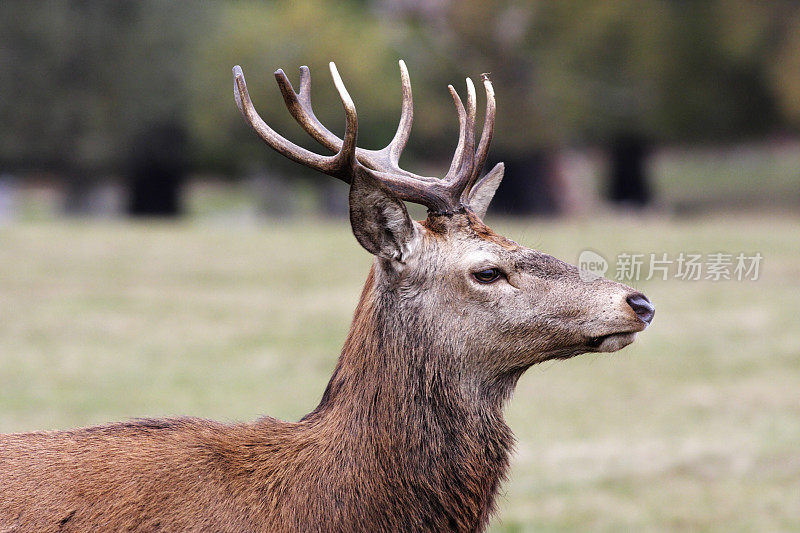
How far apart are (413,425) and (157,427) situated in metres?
0.97

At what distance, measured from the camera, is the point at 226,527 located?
156 inches

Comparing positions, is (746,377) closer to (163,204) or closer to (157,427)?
(157,427)

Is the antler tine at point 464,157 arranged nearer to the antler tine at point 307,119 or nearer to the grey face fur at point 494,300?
the grey face fur at point 494,300

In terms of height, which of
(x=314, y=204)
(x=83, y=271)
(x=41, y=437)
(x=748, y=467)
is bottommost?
(x=41, y=437)

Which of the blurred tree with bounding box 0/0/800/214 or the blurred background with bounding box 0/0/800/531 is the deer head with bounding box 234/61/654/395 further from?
the blurred tree with bounding box 0/0/800/214

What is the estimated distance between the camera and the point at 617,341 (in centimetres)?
419

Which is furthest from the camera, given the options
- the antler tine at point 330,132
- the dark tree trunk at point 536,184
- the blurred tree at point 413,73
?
the dark tree trunk at point 536,184

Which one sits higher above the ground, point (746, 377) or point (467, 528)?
point (746, 377)

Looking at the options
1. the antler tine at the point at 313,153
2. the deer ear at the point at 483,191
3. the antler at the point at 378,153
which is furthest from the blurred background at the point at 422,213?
the antler tine at the point at 313,153

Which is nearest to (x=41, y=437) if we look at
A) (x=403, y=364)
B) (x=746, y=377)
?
(x=403, y=364)

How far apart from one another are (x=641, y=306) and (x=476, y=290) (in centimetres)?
59

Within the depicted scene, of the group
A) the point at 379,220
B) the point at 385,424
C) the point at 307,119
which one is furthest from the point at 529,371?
the point at 379,220

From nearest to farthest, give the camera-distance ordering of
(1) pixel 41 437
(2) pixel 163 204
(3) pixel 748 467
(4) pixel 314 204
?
1. (1) pixel 41 437
2. (3) pixel 748 467
3. (2) pixel 163 204
4. (4) pixel 314 204

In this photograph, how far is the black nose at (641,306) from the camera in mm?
4141
